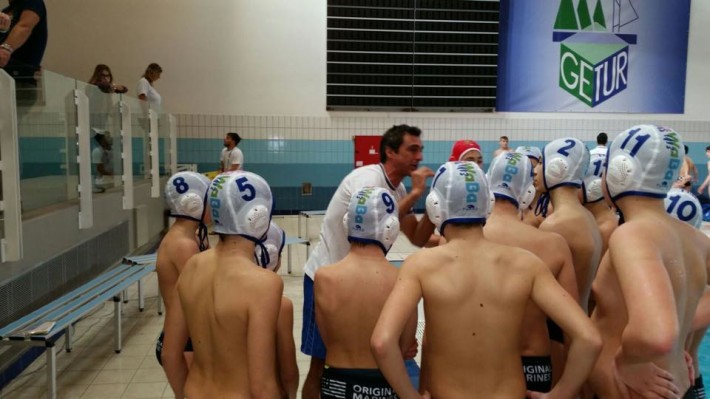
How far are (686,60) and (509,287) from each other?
14.8 metres

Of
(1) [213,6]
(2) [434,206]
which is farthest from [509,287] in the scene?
(1) [213,6]

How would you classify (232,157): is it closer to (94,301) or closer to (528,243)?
(94,301)

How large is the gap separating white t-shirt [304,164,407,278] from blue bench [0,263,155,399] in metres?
1.71

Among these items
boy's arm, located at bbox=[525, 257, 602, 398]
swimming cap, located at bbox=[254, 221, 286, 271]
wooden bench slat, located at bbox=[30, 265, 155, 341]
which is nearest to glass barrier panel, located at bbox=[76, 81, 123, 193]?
wooden bench slat, located at bbox=[30, 265, 155, 341]

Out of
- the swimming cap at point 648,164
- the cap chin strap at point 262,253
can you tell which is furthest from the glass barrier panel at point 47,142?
the swimming cap at point 648,164

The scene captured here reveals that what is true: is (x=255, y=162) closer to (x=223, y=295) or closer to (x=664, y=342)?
(x=223, y=295)

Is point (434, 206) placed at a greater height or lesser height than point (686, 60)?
lesser

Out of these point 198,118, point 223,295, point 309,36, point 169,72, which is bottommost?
point 223,295

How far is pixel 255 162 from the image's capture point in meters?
12.7

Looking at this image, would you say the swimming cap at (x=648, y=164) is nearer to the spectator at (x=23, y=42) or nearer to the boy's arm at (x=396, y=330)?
the boy's arm at (x=396, y=330)

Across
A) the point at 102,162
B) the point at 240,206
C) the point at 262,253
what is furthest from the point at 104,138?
the point at 240,206

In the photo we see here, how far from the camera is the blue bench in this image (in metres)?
3.30

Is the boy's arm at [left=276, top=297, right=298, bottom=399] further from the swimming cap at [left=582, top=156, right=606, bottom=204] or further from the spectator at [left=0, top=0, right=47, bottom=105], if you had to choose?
the spectator at [left=0, top=0, right=47, bottom=105]

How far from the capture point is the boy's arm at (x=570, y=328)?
1.65 meters
